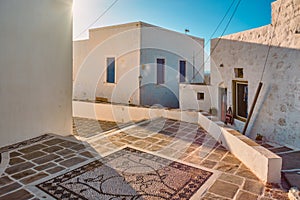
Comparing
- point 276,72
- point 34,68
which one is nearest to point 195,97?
point 276,72

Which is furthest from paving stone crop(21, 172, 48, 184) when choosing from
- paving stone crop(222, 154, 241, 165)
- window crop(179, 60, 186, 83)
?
window crop(179, 60, 186, 83)

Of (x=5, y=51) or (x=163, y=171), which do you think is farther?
(x=5, y=51)

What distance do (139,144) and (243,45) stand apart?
5.16 metres

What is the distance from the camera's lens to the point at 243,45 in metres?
7.41

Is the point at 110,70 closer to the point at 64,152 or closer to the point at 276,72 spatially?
the point at 276,72

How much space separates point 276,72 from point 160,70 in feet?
25.3

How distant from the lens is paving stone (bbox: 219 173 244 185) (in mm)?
2978

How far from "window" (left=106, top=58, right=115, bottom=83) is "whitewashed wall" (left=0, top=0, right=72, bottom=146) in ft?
23.5

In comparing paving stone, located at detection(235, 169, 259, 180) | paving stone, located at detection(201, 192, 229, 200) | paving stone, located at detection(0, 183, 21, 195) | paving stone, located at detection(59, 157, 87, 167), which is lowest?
paving stone, located at detection(201, 192, 229, 200)

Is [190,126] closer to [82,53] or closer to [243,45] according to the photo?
[243,45]

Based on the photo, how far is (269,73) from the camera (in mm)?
6094

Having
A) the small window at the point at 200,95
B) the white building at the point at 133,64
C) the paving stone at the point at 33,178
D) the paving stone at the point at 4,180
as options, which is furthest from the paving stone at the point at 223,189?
the white building at the point at 133,64

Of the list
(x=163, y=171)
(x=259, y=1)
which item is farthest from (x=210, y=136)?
(x=259, y=1)

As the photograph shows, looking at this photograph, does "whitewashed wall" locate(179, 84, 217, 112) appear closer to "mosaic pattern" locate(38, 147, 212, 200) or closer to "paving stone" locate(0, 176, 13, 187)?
"mosaic pattern" locate(38, 147, 212, 200)
